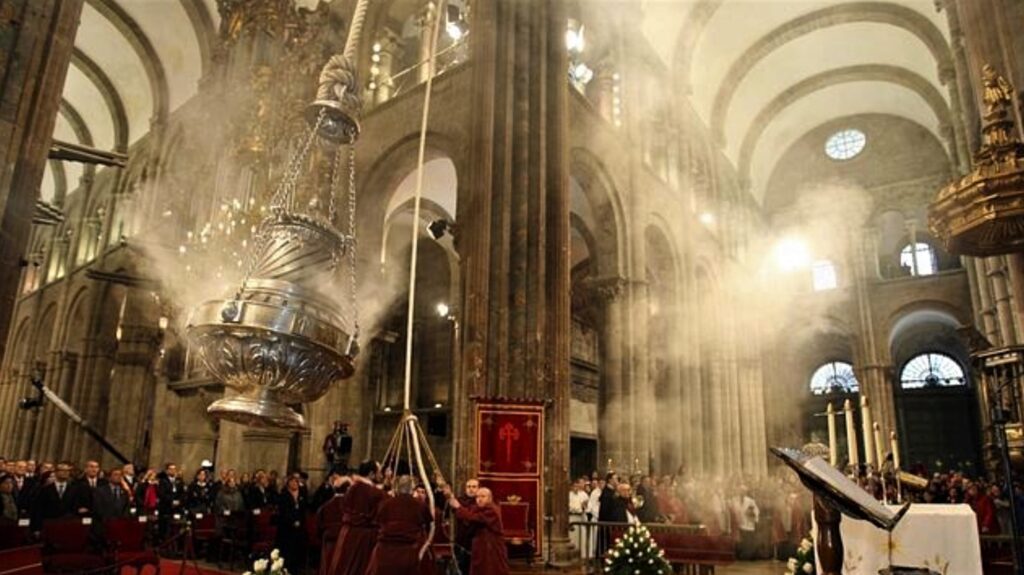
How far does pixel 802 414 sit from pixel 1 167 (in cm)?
2320

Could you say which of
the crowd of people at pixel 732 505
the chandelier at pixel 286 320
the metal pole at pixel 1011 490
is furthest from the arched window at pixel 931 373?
the chandelier at pixel 286 320

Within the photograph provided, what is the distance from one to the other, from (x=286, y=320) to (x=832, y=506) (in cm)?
222

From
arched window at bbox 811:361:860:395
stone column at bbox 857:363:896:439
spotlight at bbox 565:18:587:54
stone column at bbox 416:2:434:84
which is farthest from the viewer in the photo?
arched window at bbox 811:361:860:395

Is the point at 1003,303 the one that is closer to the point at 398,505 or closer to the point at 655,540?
the point at 655,540

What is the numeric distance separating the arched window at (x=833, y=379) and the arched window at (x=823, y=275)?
8.45 feet

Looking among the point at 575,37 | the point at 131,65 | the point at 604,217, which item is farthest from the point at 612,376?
the point at 131,65

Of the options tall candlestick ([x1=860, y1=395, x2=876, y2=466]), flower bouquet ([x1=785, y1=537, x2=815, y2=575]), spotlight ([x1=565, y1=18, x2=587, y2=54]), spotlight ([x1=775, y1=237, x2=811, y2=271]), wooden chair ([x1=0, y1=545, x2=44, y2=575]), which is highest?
spotlight ([x1=565, y1=18, x2=587, y2=54])

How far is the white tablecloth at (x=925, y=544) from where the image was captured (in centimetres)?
298

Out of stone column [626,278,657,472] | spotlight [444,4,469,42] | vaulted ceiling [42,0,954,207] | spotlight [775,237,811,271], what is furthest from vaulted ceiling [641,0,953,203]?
stone column [626,278,657,472]

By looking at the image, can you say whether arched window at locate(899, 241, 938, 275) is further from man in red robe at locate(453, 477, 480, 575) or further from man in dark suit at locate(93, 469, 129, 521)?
man in dark suit at locate(93, 469, 129, 521)

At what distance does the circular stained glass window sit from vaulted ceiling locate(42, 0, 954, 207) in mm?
651

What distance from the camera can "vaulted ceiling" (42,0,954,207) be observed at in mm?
15852

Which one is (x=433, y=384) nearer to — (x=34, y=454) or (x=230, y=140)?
(x=230, y=140)

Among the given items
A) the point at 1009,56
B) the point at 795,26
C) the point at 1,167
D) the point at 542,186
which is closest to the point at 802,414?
the point at 795,26
